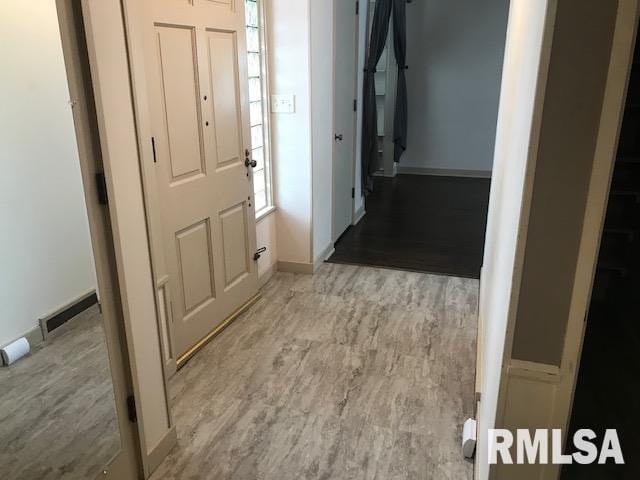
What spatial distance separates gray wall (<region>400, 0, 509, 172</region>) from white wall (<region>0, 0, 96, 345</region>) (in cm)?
597

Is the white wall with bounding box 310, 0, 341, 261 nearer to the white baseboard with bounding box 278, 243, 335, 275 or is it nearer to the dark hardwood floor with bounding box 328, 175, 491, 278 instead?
the white baseboard with bounding box 278, 243, 335, 275

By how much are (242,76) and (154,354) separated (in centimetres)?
175

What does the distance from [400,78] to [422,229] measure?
253cm

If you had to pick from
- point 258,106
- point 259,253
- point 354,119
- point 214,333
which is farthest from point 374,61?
point 214,333

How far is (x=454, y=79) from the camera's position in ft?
21.9

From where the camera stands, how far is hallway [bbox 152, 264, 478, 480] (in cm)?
201

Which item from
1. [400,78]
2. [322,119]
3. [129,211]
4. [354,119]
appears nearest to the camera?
[129,211]

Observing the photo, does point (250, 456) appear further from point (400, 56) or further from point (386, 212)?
point (400, 56)

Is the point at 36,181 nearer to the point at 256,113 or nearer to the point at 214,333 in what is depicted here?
the point at 214,333

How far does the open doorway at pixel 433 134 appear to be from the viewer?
470cm

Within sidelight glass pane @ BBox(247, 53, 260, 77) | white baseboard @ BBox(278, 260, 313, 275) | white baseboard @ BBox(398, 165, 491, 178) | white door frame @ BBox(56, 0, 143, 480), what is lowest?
white baseboard @ BBox(278, 260, 313, 275)

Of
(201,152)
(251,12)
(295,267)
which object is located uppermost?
(251,12)

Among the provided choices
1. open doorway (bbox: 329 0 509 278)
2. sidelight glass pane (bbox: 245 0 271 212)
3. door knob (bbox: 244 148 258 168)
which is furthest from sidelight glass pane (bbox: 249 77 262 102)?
open doorway (bbox: 329 0 509 278)

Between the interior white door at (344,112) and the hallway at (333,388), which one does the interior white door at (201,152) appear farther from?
the interior white door at (344,112)
